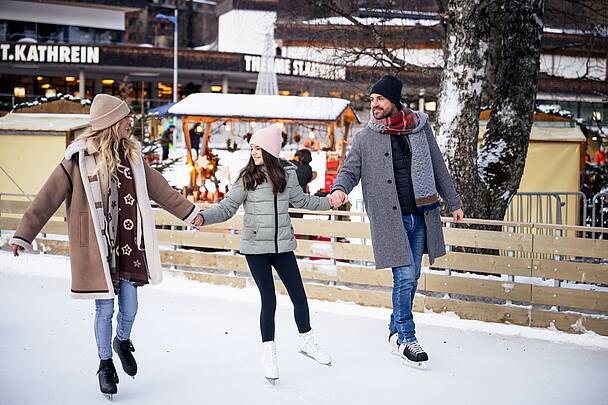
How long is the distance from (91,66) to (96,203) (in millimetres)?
41639

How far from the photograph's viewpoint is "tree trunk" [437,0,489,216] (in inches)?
372

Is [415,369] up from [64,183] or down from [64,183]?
down

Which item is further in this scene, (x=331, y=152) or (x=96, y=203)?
(x=331, y=152)

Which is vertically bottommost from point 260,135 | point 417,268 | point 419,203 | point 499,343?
point 499,343

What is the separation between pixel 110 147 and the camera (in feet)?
18.2

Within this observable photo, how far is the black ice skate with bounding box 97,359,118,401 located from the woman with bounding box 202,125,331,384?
976 millimetres

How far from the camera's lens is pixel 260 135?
608 centimetres

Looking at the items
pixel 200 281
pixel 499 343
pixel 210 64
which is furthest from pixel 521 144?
pixel 210 64

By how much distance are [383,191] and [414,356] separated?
1.17 metres

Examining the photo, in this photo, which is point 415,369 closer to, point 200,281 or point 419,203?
point 419,203

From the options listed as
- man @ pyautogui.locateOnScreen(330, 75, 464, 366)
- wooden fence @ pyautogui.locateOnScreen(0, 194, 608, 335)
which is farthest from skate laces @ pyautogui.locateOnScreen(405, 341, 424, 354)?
wooden fence @ pyautogui.locateOnScreen(0, 194, 608, 335)

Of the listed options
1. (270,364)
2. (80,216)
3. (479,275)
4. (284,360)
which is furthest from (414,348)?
(80,216)

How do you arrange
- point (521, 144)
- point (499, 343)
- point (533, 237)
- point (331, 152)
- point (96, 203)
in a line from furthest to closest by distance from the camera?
1. point (331, 152)
2. point (521, 144)
3. point (533, 237)
4. point (499, 343)
5. point (96, 203)

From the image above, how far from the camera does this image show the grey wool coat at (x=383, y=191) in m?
6.34
